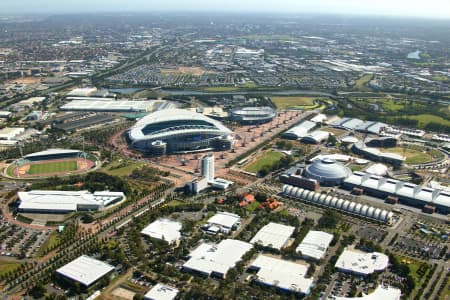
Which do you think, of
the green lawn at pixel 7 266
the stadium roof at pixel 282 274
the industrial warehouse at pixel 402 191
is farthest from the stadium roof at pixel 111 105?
the stadium roof at pixel 282 274

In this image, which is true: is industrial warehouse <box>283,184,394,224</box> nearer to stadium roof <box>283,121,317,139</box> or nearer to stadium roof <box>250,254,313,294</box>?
stadium roof <box>250,254,313,294</box>

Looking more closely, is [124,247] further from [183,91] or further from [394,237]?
[183,91]

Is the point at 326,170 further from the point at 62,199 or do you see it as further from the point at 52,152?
the point at 52,152

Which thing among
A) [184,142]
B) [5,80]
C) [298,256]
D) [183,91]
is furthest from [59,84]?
[298,256]

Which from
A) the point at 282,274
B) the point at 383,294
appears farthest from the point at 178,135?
the point at 383,294

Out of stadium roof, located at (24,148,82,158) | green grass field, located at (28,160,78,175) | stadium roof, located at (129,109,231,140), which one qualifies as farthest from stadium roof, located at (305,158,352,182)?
stadium roof, located at (24,148,82,158)

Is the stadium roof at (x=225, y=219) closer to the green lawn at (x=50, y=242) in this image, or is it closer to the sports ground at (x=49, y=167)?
the green lawn at (x=50, y=242)
